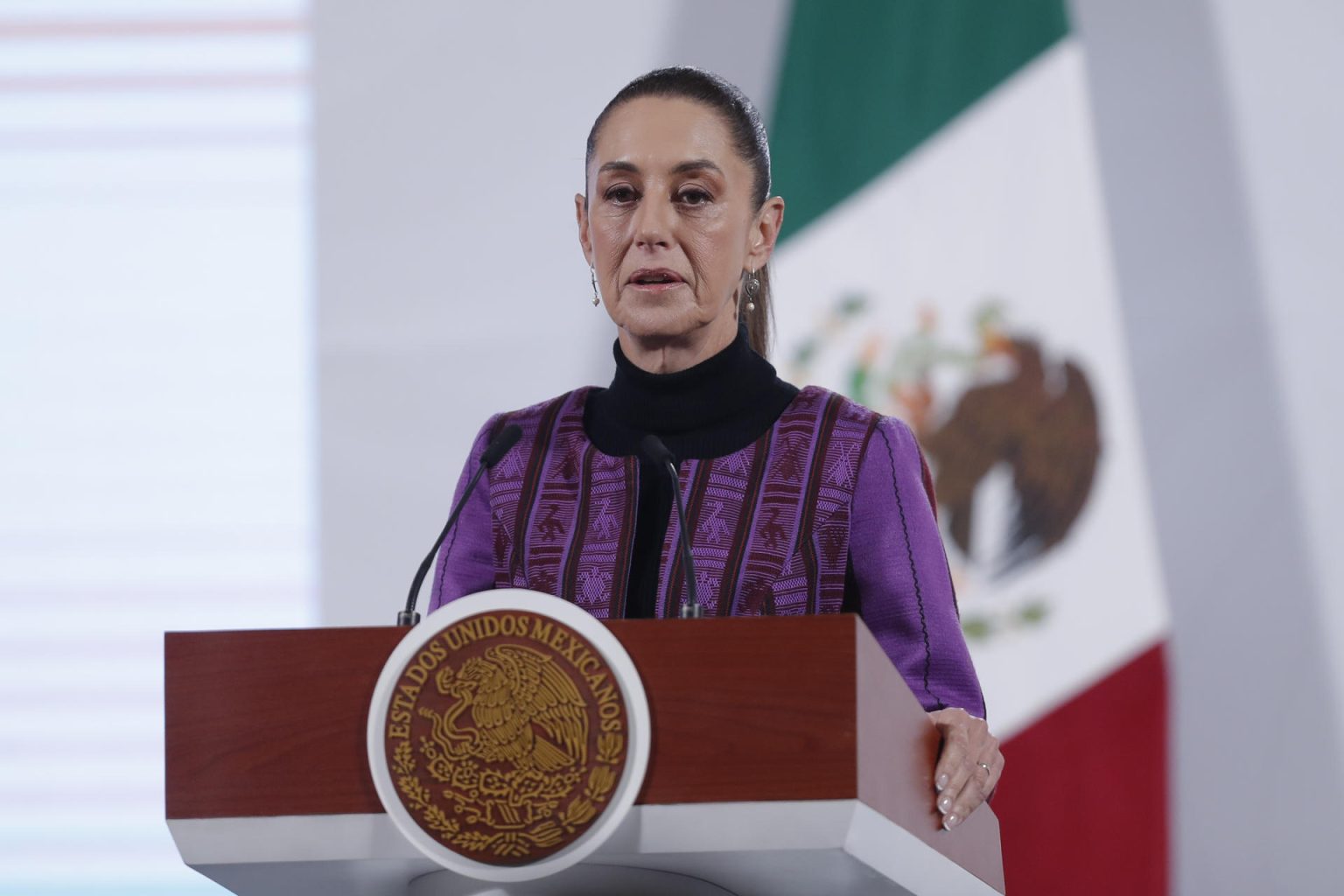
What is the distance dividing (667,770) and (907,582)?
58cm

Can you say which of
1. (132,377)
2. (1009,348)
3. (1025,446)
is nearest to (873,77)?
(1009,348)

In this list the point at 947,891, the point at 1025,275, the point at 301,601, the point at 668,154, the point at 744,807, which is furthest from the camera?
the point at 1025,275

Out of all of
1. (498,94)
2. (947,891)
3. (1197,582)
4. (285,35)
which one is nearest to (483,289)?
(498,94)

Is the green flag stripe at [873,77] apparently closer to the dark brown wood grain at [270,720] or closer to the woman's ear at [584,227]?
the woman's ear at [584,227]

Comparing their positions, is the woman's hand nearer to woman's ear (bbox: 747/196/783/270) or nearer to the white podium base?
the white podium base

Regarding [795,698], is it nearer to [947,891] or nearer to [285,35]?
[947,891]

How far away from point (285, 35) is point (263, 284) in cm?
56

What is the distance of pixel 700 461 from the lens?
1652 millimetres

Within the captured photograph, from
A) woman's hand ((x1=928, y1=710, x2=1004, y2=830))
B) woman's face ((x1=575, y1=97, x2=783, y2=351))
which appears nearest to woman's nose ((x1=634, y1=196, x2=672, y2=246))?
woman's face ((x1=575, y1=97, x2=783, y2=351))

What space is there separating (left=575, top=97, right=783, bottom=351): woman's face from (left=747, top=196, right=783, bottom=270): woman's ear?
0.13 feet

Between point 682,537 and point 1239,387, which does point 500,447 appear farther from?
point 1239,387

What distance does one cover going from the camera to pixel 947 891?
4.29 feet

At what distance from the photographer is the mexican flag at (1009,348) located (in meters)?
3.21

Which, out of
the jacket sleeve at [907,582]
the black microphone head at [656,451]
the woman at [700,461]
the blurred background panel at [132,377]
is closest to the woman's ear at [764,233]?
the woman at [700,461]
